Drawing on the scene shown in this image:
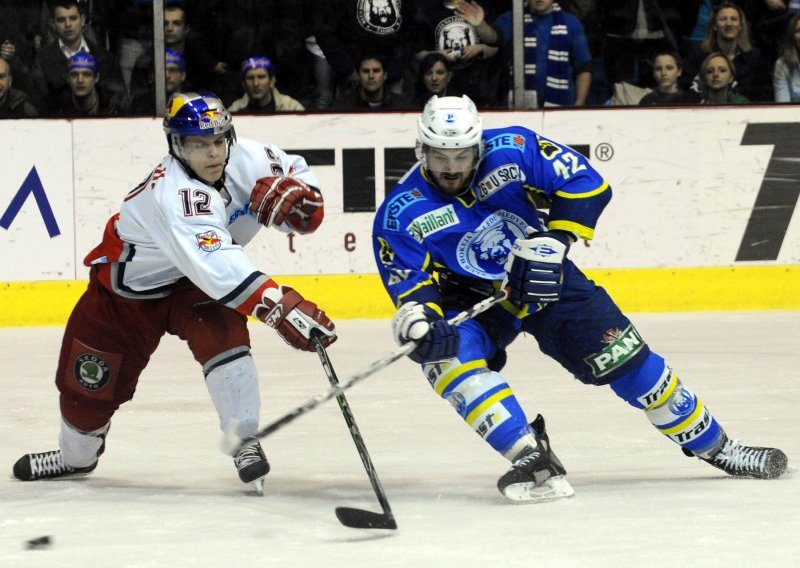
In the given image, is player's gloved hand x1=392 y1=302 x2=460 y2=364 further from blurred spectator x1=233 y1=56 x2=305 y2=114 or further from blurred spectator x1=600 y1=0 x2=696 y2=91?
blurred spectator x1=600 y1=0 x2=696 y2=91

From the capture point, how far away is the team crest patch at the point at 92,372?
4.04m

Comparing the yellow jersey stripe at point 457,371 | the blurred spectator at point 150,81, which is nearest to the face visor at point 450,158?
the yellow jersey stripe at point 457,371

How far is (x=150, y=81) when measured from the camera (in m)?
7.16

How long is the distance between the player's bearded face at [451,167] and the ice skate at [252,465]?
777mm

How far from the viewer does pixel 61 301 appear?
22.9 feet

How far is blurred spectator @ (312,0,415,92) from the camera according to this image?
7.31 metres

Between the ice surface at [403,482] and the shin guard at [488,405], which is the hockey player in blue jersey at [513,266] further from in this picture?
the ice surface at [403,482]

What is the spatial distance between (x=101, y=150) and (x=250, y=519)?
3.75 m

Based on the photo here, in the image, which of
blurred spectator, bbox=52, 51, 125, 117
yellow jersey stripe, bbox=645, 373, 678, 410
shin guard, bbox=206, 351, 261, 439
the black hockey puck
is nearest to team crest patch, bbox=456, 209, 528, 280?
yellow jersey stripe, bbox=645, 373, 678, 410

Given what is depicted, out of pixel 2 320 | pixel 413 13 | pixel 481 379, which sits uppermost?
pixel 413 13

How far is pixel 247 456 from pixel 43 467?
24.8 inches

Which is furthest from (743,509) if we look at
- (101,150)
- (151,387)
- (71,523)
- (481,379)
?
(101,150)

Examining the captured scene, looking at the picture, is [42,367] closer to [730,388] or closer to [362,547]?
[730,388]

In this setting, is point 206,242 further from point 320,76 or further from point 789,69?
point 789,69
